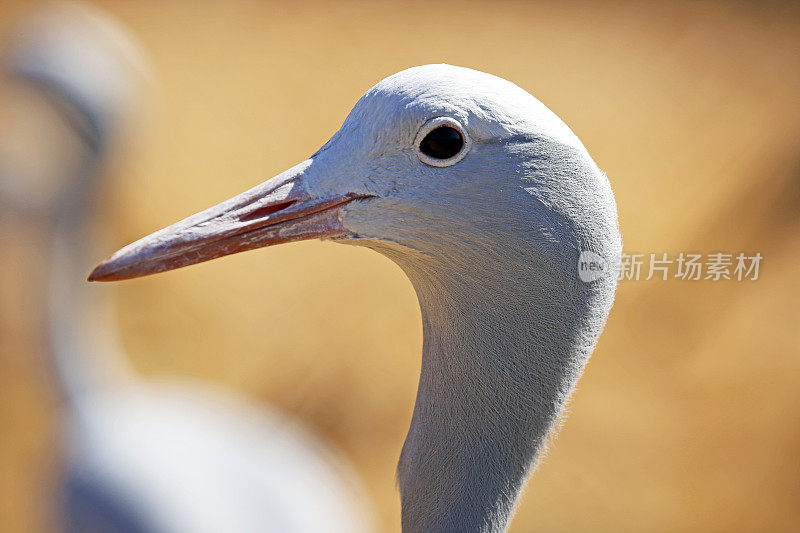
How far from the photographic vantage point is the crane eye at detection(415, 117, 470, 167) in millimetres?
1552

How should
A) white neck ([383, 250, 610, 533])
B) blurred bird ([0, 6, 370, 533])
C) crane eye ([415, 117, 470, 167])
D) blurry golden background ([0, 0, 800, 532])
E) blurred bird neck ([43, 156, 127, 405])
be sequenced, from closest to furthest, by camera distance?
crane eye ([415, 117, 470, 167]) → white neck ([383, 250, 610, 533]) → blurred bird ([0, 6, 370, 533]) → blurred bird neck ([43, 156, 127, 405]) → blurry golden background ([0, 0, 800, 532])

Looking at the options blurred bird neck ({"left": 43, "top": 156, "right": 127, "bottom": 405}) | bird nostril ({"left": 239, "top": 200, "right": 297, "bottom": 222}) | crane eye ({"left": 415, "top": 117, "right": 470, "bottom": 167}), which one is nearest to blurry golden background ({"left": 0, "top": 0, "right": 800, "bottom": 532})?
blurred bird neck ({"left": 43, "top": 156, "right": 127, "bottom": 405})

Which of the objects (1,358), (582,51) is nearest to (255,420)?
(1,358)

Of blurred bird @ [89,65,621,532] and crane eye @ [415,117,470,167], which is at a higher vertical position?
crane eye @ [415,117,470,167]

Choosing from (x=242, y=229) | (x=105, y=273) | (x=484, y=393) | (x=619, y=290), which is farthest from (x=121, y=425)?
(x=619, y=290)

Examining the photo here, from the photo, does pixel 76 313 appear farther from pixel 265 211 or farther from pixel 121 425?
pixel 265 211

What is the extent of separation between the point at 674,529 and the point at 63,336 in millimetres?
3840

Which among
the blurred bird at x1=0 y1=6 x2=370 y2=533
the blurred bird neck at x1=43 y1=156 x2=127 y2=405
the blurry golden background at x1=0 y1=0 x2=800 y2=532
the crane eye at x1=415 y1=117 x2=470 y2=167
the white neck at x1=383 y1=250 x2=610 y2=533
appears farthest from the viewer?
the blurry golden background at x1=0 y1=0 x2=800 y2=532

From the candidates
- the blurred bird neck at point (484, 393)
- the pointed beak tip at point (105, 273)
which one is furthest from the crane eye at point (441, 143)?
the pointed beak tip at point (105, 273)

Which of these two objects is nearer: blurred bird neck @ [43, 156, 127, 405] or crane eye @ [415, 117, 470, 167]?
crane eye @ [415, 117, 470, 167]

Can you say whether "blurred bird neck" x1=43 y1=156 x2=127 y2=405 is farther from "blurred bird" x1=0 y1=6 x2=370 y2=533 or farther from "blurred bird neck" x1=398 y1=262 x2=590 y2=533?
"blurred bird neck" x1=398 y1=262 x2=590 y2=533

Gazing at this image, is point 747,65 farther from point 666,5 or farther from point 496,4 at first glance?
point 496,4

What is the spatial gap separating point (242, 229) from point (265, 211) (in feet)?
0.23

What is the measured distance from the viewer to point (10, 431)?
4.60 meters
